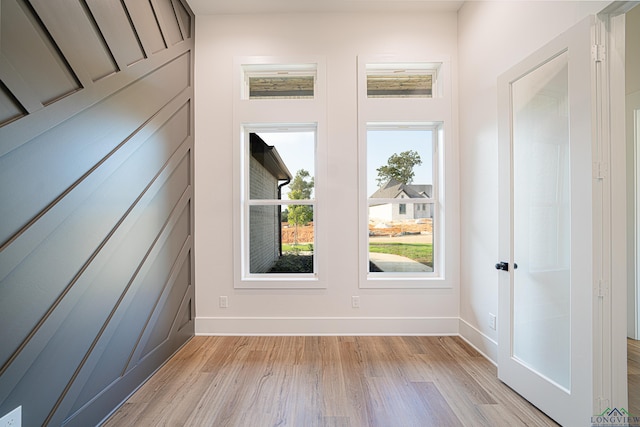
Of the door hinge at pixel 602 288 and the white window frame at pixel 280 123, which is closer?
the door hinge at pixel 602 288

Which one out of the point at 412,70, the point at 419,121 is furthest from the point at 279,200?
the point at 412,70

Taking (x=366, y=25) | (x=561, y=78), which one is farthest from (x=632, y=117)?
(x=366, y=25)

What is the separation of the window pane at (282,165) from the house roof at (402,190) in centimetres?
79

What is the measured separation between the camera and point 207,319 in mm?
2881

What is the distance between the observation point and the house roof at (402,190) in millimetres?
3043

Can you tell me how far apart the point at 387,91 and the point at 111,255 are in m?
2.88

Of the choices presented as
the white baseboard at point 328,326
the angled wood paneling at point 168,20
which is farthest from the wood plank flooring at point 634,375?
the angled wood paneling at point 168,20

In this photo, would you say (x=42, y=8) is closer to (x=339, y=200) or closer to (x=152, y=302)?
(x=152, y=302)

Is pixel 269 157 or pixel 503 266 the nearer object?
pixel 503 266

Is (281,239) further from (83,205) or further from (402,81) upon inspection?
(402,81)

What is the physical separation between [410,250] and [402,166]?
93 centimetres

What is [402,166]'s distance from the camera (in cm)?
305

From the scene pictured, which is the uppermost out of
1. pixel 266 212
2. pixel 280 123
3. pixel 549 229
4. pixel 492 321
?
pixel 280 123

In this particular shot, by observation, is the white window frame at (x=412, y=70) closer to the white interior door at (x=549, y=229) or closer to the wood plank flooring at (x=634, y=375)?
the white interior door at (x=549, y=229)
